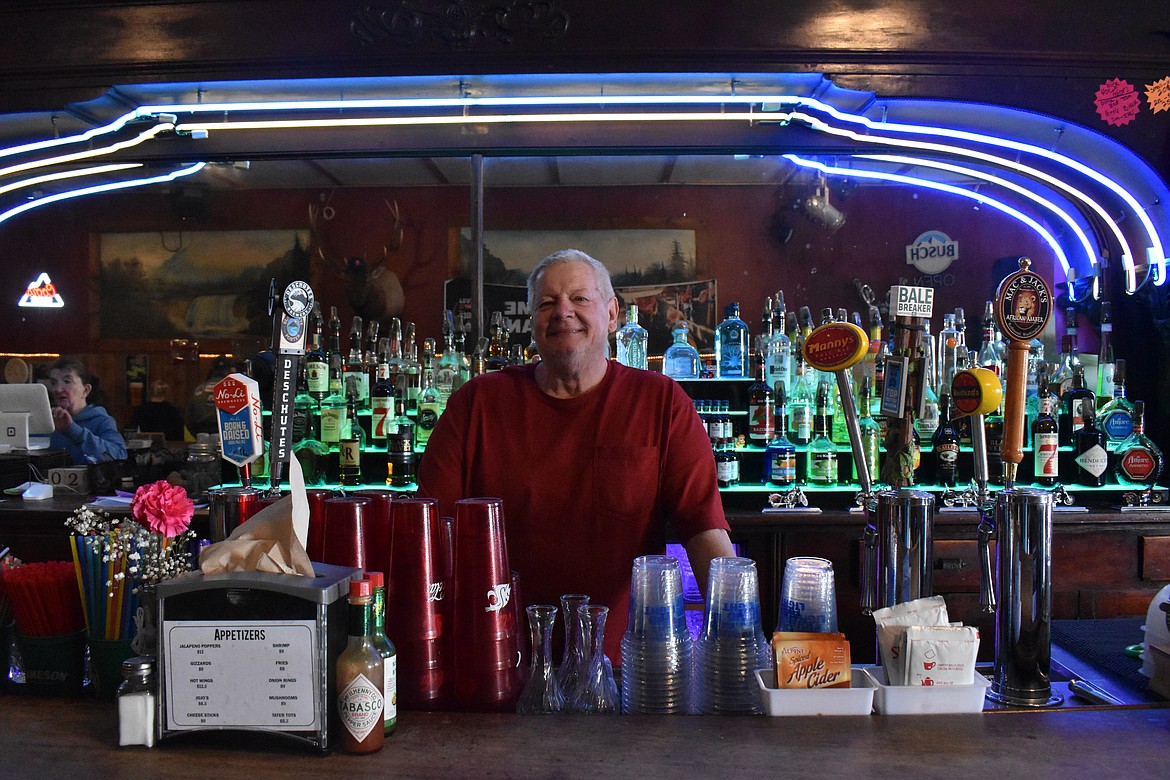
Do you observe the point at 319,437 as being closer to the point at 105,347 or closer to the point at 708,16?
the point at 105,347

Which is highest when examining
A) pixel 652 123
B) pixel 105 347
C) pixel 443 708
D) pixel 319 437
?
pixel 652 123

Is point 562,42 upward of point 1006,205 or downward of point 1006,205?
upward

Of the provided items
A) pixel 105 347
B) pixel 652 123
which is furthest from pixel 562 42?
pixel 105 347

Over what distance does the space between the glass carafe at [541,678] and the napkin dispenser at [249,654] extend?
0.30 metres

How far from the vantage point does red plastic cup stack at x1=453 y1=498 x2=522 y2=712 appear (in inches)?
52.1

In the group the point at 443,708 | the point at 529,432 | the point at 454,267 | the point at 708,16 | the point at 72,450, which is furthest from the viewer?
the point at 454,267

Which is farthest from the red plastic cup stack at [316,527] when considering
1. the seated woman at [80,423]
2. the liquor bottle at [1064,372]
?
the liquor bottle at [1064,372]

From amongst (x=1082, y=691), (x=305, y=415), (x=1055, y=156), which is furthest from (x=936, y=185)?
(x=1082, y=691)

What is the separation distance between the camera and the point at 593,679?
1320mm

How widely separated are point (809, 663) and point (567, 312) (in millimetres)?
1028

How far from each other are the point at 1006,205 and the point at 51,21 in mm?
4382

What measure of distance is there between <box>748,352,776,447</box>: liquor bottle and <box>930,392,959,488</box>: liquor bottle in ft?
2.29

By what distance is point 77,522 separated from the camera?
1.35 meters

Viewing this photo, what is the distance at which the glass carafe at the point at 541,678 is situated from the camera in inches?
51.4
